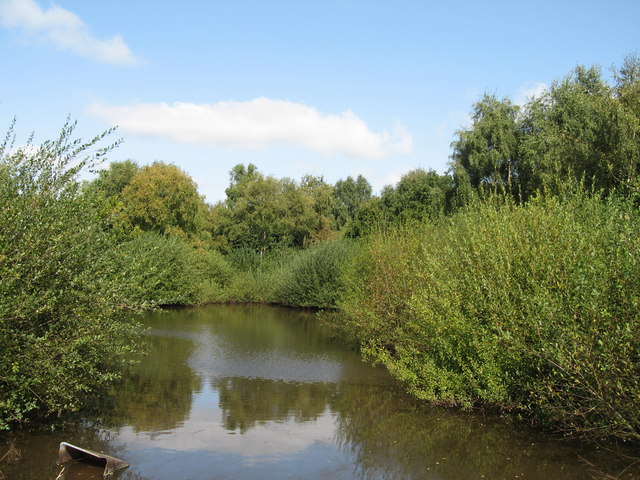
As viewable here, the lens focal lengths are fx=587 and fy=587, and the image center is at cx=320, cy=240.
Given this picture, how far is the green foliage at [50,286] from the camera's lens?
415 inches

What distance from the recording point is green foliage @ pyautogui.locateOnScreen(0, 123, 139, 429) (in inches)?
415

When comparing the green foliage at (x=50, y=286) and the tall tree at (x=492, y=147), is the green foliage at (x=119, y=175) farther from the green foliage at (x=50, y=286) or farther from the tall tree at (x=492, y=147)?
the green foliage at (x=50, y=286)

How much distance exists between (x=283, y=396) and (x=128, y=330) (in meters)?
6.44

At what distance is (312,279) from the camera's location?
4747 cm

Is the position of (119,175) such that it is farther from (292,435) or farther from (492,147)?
(292,435)

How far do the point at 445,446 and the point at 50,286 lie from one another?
29.9 ft

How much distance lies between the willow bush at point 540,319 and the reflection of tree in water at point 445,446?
0.58 metres

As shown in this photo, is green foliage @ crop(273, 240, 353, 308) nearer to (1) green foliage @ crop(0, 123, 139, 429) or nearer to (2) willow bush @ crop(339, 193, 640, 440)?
(2) willow bush @ crop(339, 193, 640, 440)

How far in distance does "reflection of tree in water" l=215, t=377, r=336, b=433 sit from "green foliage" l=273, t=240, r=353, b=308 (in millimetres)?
23013

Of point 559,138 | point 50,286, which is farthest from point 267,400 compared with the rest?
point 559,138

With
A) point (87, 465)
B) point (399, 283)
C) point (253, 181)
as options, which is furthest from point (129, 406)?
point (253, 181)

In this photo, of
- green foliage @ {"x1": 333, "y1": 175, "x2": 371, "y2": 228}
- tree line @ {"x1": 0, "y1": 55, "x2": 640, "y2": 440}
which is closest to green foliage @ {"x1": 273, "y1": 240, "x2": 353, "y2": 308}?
tree line @ {"x1": 0, "y1": 55, "x2": 640, "y2": 440}

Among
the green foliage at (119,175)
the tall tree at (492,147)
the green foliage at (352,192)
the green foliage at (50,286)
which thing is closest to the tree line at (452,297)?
the green foliage at (50,286)

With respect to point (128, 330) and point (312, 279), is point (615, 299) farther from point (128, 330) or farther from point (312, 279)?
point (312, 279)
